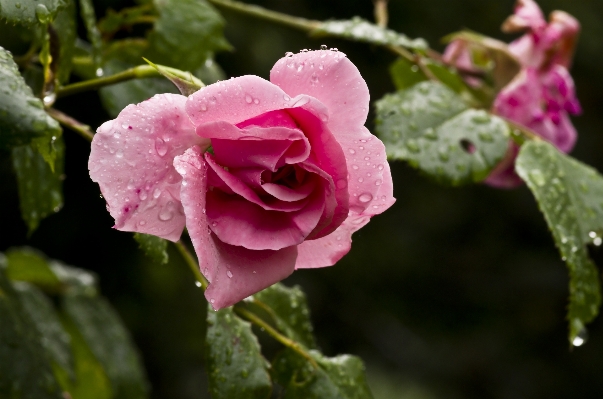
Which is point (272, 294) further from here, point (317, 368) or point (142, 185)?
point (142, 185)

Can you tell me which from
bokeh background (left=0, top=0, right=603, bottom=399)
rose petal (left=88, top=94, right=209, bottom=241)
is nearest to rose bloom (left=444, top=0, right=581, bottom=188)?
rose petal (left=88, top=94, right=209, bottom=241)

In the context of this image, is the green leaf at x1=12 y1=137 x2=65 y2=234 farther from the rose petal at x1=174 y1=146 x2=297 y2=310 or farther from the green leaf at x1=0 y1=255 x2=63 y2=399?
the rose petal at x1=174 y1=146 x2=297 y2=310

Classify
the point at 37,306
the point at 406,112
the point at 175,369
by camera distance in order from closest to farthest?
the point at 406,112 < the point at 37,306 < the point at 175,369

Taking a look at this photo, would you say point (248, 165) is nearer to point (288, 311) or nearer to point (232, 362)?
point (232, 362)

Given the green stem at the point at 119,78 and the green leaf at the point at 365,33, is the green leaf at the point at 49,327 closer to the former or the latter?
the green stem at the point at 119,78

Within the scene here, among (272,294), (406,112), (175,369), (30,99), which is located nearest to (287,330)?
(272,294)

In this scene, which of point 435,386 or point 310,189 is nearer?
point 310,189

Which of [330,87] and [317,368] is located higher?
[330,87]
